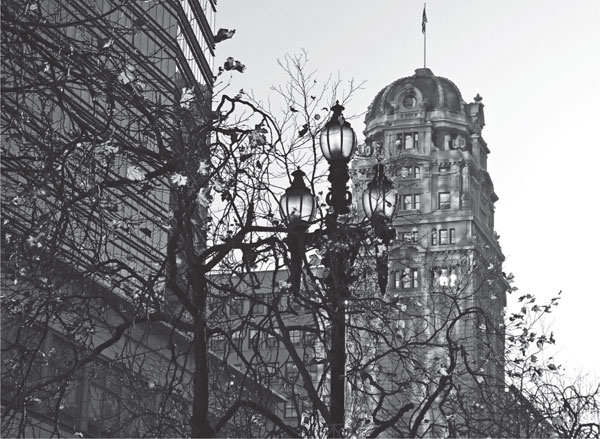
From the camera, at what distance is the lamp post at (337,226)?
12.8m

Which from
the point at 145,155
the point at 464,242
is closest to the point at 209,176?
the point at 145,155

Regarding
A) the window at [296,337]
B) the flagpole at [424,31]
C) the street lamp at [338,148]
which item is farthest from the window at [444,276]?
the flagpole at [424,31]

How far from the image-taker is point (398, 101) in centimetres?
11644

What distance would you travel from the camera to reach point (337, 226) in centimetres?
1327

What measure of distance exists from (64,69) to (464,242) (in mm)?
107372

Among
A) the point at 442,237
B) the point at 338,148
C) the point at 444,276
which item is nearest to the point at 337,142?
the point at 338,148

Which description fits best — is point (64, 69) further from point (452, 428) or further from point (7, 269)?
point (452, 428)

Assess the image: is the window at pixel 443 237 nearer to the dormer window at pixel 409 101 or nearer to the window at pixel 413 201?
the window at pixel 413 201

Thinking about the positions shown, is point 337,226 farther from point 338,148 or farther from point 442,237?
point 442,237

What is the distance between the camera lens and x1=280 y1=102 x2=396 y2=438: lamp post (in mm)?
12812

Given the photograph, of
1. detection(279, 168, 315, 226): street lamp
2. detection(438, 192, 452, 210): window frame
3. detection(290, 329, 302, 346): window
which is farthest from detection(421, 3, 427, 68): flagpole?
detection(279, 168, 315, 226): street lamp

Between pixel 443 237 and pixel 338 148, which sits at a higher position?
pixel 443 237

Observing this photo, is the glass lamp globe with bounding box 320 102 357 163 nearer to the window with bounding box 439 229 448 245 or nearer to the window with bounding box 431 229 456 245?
the window with bounding box 431 229 456 245

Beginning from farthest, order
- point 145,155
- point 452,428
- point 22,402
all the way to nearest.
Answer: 1. point 452,428
2. point 145,155
3. point 22,402
